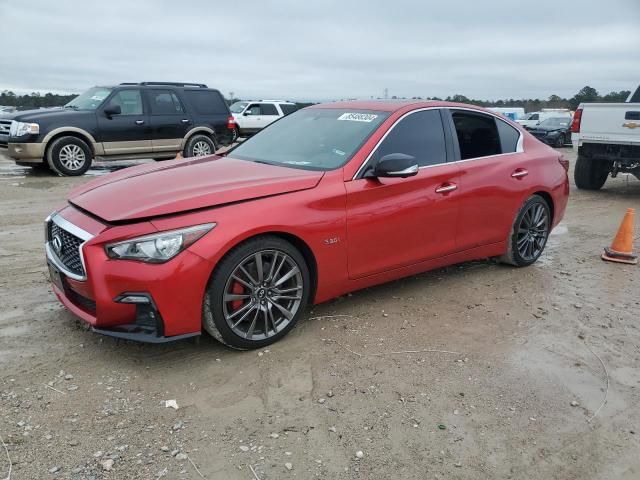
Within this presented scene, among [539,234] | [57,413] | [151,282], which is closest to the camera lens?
[57,413]

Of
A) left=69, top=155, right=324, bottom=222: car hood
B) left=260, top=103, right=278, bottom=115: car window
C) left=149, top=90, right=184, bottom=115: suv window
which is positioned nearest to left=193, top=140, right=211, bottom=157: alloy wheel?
left=149, top=90, right=184, bottom=115: suv window

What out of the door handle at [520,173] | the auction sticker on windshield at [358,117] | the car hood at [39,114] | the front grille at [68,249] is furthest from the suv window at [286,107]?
the front grille at [68,249]

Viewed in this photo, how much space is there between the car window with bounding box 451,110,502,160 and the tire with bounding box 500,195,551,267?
70 cm

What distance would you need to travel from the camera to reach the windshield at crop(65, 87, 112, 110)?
38.2 feet

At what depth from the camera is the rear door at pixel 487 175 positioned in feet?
16.0

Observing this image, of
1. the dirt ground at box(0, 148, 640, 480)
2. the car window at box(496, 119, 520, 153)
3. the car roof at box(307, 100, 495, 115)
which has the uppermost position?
the car roof at box(307, 100, 495, 115)

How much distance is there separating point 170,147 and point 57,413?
1019 cm

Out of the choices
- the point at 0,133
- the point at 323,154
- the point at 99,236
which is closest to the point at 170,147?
the point at 0,133

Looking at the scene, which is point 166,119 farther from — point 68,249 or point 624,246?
point 624,246

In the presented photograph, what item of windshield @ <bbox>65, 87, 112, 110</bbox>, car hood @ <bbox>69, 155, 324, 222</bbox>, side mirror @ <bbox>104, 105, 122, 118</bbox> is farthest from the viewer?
windshield @ <bbox>65, 87, 112, 110</bbox>

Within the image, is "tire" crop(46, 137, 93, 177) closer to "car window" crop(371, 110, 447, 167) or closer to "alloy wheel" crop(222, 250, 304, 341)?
"car window" crop(371, 110, 447, 167)

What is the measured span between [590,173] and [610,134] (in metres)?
1.34

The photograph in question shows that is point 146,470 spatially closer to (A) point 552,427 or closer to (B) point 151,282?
(B) point 151,282

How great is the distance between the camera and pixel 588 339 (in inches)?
163
